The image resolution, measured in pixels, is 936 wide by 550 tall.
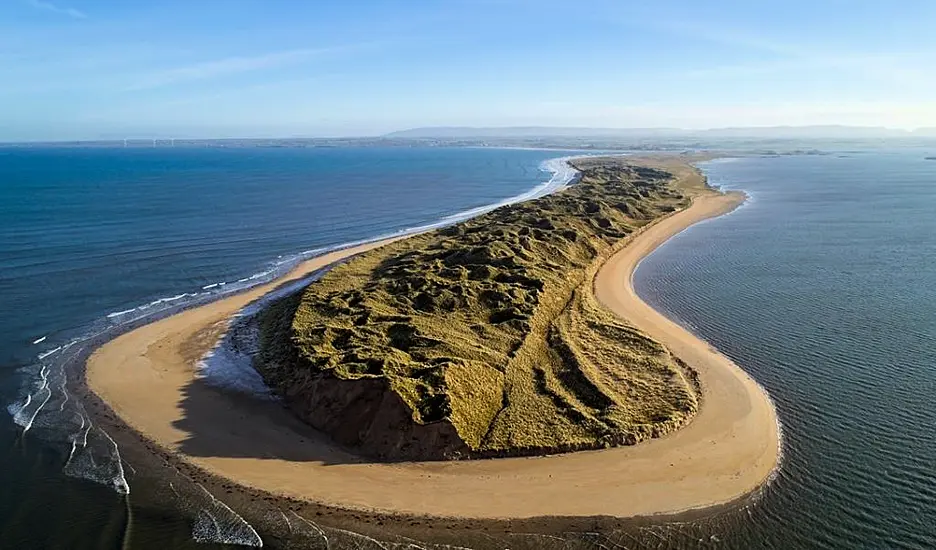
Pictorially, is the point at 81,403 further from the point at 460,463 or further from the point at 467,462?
the point at 467,462

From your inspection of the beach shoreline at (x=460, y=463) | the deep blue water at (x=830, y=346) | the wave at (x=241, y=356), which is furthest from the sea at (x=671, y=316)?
the wave at (x=241, y=356)

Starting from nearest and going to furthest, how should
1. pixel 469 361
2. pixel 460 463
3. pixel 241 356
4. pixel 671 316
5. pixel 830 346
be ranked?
pixel 460 463, pixel 469 361, pixel 830 346, pixel 241 356, pixel 671 316

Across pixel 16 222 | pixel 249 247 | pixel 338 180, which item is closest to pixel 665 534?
pixel 249 247

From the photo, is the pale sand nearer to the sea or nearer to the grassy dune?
the grassy dune

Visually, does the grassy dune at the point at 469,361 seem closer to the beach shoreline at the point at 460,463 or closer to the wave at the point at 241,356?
the wave at the point at 241,356

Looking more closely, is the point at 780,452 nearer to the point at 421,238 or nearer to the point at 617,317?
the point at 617,317

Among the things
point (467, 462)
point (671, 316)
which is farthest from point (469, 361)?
point (671, 316)

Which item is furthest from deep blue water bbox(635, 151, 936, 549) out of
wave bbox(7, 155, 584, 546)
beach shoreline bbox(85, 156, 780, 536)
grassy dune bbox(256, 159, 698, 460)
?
wave bbox(7, 155, 584, 546)

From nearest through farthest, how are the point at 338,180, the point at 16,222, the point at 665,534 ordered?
the point at 665,534, the point at 16,222, the point at 338,180
